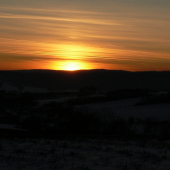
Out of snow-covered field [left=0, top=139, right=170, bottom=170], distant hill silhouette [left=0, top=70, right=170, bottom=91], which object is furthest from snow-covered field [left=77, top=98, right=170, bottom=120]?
distant hill silhouette [left=0, top=70, right=170, bottom=91]

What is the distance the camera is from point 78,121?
2812cm

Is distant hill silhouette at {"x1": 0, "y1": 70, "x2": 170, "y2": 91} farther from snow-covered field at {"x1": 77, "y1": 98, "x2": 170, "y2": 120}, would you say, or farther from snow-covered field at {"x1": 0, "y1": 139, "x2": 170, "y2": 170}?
snow-covered field at {"x1": 0, "y1": 139, "x2": 170, "y2": 170}

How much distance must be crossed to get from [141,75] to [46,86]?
33.0 meters

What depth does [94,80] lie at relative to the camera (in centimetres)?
11662

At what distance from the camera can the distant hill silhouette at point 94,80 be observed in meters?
110

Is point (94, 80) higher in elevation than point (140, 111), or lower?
higher

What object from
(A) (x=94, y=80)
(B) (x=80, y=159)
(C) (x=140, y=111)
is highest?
(A) (x=94, y=80)

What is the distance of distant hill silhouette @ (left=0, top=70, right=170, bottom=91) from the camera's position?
109688 millimetres

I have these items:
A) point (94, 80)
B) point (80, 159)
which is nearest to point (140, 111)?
point (80, 159)

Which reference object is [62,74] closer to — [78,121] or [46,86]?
[46,86]

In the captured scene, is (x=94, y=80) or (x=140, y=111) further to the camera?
(x=94, y=80)

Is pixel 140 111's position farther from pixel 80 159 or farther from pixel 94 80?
pixel 94 80

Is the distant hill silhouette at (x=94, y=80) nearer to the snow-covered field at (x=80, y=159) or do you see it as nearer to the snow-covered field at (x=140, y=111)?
the snow-covered field at (x=140, y=111)

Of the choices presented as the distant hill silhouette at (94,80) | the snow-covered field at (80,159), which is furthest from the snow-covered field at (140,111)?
the distant hill silhouette at (94,80)
